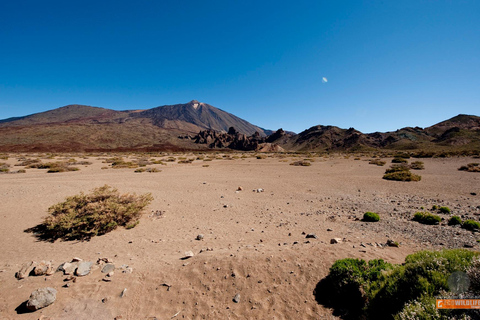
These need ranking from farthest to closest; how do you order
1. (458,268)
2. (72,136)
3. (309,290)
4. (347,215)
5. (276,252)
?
(72,136) < (347,215) < (276,252) < (309,290) < (458,268)

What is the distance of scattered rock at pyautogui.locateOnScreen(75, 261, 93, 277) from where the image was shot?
4.47 m

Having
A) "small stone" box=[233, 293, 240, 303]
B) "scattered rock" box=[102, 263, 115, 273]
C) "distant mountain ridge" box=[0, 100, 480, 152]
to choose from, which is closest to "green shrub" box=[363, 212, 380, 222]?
"small stone" box=[233, 293, 240, 303]

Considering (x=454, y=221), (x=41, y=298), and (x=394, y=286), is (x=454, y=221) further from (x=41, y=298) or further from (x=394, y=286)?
(x=41, y=298)

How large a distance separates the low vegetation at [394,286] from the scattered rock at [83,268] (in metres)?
5.41

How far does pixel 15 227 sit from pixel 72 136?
122659mm

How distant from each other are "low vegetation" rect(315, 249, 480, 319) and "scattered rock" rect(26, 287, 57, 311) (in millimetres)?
5372

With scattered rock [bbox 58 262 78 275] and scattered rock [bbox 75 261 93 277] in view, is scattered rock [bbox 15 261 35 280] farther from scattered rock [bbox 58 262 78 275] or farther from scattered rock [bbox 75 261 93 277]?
scattered rock [bbox 75 261 93 277]

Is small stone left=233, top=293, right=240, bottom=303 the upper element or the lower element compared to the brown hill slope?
lower

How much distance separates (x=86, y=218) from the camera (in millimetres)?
6969

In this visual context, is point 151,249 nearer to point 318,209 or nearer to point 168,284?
point 168,284

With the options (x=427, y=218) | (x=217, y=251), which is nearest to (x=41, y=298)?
(x=217, y=251)

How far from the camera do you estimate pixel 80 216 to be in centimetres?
718

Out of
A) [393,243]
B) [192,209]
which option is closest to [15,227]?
[192,209]

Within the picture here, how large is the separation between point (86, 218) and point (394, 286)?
9.16 meters
